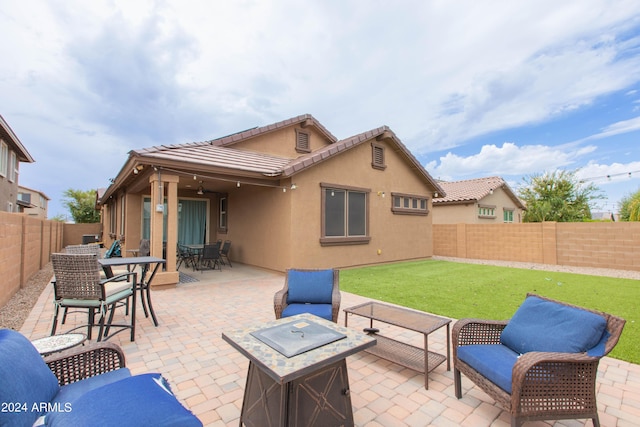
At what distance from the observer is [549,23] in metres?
7.72

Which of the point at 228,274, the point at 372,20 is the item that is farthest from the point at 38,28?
the point at 372,20

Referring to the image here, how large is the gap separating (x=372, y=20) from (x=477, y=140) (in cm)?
2378

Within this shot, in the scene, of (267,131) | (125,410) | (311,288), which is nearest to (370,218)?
(267,131)

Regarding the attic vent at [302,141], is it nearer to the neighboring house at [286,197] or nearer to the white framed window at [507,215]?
the neighboring house at [286,197]

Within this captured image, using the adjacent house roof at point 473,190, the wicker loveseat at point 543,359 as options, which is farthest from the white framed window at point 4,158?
the adjacent house roof at point 473,190

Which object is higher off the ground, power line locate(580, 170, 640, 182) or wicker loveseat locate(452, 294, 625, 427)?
power line locate(580, 170, 640, 182)

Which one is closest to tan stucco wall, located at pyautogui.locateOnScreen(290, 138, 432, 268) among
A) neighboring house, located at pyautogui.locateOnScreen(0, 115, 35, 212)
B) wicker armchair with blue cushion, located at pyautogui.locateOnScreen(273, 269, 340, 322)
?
wicker armchair with blue cushion, located at pyautogui.locateOnScreen(273, 269, 340, 322)

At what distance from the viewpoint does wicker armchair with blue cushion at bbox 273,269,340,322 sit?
12.7 ft

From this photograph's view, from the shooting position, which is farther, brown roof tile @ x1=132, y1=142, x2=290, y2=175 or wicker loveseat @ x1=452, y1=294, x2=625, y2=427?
brown roof tile @ x1=132, y1=142, x2=290, y2=175

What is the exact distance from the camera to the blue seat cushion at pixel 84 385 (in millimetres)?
1769

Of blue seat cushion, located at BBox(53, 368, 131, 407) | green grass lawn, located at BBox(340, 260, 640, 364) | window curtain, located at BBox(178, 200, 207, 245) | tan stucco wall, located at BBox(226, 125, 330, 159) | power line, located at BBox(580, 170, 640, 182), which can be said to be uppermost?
tan stucco wall, located at BBox(226, 125, 330, 159)

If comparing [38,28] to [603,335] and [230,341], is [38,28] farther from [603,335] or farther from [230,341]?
[603,335]

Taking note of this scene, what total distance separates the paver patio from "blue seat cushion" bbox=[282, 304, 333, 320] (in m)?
0.61

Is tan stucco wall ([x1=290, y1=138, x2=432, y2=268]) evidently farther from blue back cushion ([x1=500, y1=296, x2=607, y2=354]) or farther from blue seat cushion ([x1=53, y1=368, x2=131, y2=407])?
blue seat cushion ([x1=53, y1=368, x2=131, y2=407])
